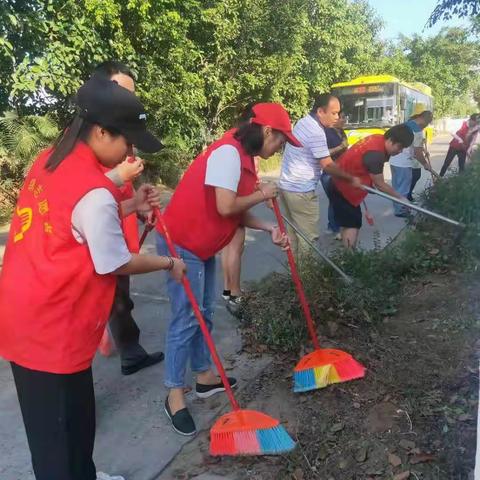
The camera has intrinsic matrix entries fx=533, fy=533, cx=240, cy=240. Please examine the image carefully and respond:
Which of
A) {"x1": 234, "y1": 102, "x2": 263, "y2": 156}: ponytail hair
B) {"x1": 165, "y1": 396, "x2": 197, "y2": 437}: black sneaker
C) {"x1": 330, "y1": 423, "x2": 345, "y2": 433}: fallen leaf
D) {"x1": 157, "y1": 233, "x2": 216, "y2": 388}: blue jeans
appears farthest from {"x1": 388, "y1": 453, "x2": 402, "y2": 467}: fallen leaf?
{"x1": 234, "y1": 102, "x2": 263, "y2": 156}: ponytail hair

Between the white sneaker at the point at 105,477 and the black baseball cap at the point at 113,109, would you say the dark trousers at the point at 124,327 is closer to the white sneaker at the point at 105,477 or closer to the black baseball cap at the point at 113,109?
the white sneaker at the point at 105,477

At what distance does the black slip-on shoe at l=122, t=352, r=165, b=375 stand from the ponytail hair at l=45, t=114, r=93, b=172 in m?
2.11

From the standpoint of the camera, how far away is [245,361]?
12.3 feet

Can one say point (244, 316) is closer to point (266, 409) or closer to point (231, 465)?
point (266, 409)

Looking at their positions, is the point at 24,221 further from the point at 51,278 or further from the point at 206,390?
the point at 206,390

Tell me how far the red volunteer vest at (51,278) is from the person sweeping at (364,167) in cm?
340

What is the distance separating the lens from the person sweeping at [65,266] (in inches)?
68.6

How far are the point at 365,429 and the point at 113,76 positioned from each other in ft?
7.37

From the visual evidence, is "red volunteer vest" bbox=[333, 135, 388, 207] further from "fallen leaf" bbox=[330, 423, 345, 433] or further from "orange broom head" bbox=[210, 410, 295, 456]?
"orange broom head" bbox=[210, 410, 295, 456]

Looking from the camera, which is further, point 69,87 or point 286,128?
point 69,87

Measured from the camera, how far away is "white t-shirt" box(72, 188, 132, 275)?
1719mm

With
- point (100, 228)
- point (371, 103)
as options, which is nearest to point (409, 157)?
point (100, 228)

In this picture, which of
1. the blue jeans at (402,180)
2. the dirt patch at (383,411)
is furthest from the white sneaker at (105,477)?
the blue jeans at (402,180)

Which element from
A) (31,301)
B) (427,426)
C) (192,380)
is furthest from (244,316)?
(31,301)
